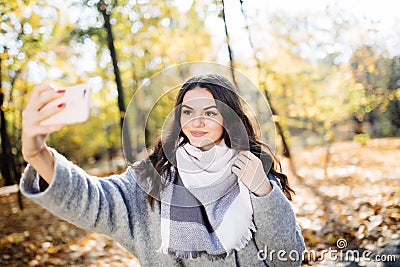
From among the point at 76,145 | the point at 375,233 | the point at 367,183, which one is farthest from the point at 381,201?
the point at 76,145

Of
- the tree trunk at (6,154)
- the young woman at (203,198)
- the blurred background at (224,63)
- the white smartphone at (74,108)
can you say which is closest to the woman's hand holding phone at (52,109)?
the white smartphone at (74,108)

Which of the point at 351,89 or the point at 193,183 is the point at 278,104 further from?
the point at 193,183

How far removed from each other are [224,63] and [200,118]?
5002 millimetres

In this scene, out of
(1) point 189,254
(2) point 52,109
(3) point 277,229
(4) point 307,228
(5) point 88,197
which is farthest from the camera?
(4) point 307,228

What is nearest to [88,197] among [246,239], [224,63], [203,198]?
[203,198]

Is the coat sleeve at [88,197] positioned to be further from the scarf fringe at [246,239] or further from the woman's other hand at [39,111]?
the scarf fringe at [246,239]

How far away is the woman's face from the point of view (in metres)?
1.22

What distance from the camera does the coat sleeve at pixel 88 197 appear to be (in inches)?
36.9

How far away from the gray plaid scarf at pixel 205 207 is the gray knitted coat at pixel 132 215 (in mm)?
44

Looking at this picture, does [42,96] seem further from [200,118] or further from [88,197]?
[200,118]

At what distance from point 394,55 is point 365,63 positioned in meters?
0.66

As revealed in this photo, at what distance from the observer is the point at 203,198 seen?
124 cm

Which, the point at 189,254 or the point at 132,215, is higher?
the point at 132,215

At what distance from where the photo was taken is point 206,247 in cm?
125
